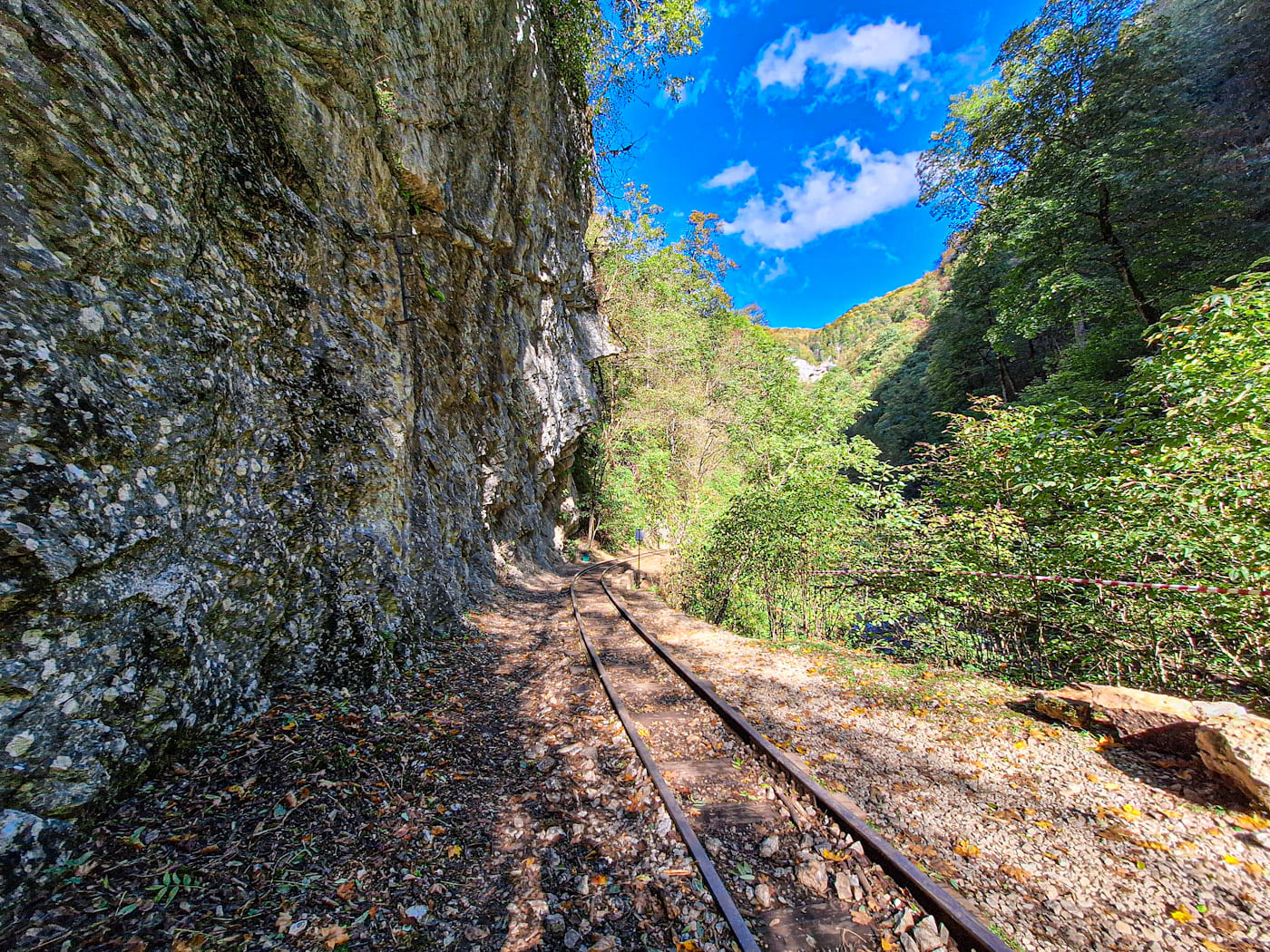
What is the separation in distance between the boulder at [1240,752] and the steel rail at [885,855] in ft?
6.97

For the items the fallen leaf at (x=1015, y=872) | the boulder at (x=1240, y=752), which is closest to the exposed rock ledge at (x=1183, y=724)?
the boulder at (x=1240, y=752)

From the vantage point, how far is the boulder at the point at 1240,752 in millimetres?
2693

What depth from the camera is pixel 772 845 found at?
9.24 ft

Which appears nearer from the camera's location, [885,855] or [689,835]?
[885,855]

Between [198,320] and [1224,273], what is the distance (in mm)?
19192

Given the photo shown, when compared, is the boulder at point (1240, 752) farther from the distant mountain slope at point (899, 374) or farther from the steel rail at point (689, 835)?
the distant mountain slope at point (899, 374)

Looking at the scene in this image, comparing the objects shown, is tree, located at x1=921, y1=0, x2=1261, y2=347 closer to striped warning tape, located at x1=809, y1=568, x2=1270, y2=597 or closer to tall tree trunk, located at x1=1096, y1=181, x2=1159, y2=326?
tall tree trunk, located at x1=1096, y1=181, x2=1159, y2=326

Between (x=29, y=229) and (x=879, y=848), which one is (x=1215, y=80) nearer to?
(x=879, y=848)

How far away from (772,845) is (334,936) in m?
2.37

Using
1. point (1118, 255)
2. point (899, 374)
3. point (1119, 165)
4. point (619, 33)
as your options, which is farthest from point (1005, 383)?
point (619, 33)

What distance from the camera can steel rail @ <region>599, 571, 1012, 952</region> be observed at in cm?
208

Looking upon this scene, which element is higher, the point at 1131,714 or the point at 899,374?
the point at 899,374

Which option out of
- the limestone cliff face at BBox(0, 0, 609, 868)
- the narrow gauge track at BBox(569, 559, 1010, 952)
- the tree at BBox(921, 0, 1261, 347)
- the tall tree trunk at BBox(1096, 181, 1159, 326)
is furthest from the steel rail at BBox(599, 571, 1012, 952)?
the tall tree trunk at BBox(1096, 181, 1159, 326)

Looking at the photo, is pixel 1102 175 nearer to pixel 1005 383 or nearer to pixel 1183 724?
pixel 1183 724
